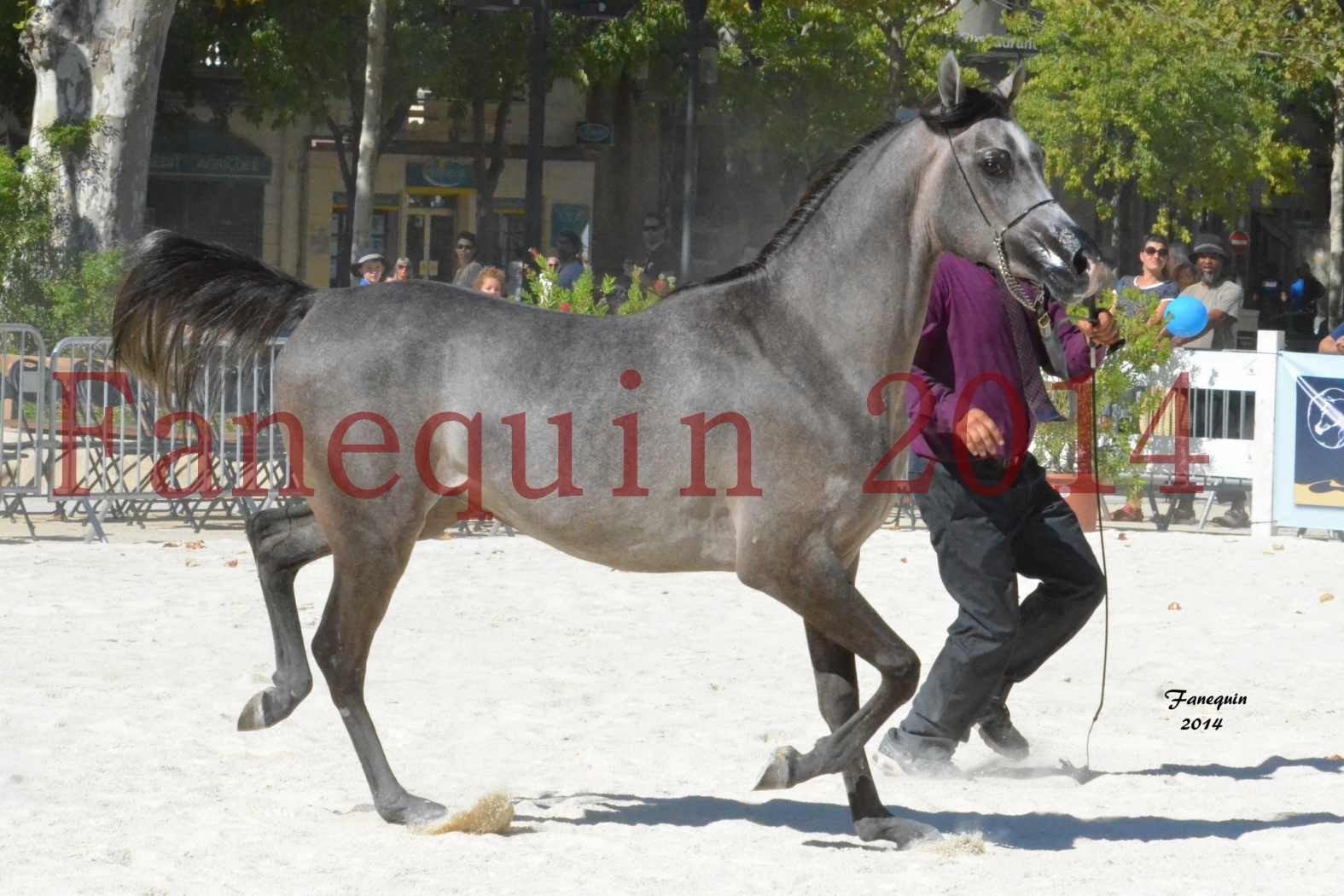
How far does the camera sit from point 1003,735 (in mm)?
6305

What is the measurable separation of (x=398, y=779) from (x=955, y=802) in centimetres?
175

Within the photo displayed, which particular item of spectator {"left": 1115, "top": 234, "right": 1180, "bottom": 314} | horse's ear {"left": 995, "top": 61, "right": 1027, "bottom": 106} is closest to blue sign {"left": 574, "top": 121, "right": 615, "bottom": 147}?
spectator {"left": 1115, "top": 234, "right": 1180, "bottom": 314}

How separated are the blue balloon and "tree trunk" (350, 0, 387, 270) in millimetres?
12932

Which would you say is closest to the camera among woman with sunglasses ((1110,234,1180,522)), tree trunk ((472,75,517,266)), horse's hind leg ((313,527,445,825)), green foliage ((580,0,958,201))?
horse's hind leg ((313,527,445,825))

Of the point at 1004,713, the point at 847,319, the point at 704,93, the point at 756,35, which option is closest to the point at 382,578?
the point at 847,319

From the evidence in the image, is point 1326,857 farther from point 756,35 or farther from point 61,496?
point 756,35

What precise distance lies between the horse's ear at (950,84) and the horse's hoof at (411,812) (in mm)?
2396

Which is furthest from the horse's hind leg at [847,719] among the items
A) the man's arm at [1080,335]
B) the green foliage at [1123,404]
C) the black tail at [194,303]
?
the green foliage at [1123,404]

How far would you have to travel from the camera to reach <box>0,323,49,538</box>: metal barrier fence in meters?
11.2

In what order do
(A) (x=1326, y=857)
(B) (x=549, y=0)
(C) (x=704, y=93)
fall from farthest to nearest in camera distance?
(C) (x=704, y=93)
(B) (x=549, y=0)
(A) (x=1326, y=857)

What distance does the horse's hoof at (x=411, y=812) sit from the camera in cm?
513

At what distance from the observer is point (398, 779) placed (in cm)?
575

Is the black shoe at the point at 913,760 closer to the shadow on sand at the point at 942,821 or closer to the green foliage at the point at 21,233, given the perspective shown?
the shadow on sand at the point at 942,821

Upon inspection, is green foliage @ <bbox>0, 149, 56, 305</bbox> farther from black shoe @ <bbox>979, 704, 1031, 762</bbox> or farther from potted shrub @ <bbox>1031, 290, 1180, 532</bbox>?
black shoe @ <bbox>979, 704, 1031, 762</bbox>
